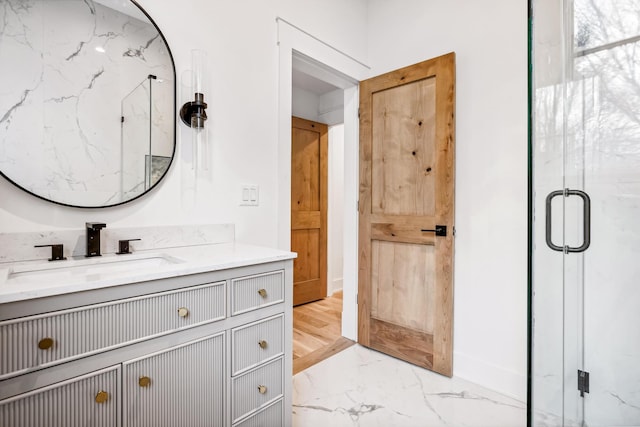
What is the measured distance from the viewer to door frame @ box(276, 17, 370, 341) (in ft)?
6.66

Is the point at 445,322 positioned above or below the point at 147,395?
below

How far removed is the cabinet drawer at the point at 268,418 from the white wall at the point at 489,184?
133 cm

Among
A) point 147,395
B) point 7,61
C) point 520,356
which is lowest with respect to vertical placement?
point 520,356

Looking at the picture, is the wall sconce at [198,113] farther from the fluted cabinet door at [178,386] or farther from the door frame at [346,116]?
the fluted cabinet door at [178,386]

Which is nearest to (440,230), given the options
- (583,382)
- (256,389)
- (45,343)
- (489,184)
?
(489,184)

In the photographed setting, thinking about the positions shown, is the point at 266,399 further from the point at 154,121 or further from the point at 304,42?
the point at 304,42

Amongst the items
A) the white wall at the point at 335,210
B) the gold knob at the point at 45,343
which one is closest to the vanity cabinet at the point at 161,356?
the gold knob at the point at 45,343

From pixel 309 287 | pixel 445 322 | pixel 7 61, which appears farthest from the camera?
pixel 309 287

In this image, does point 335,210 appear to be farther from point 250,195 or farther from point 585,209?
point 585,209

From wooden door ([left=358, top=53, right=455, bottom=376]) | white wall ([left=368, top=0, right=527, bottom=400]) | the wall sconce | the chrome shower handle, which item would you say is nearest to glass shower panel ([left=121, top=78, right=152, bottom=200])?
the wall sconce

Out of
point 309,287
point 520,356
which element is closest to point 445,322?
point 520,356

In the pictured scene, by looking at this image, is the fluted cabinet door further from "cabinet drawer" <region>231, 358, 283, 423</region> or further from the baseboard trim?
the baseboard trim

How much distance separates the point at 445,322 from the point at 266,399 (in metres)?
1.30

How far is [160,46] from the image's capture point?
1.52 meters
